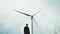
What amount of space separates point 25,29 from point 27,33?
0.83 m

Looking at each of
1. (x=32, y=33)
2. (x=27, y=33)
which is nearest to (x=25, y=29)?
(x=27, y=33)

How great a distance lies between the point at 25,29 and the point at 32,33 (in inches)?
125

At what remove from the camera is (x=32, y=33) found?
37.2 metres

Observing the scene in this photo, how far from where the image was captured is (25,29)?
34500mm

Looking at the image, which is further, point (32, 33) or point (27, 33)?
point (32, 33)

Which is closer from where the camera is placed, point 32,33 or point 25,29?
point 25,29

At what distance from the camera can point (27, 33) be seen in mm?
34562

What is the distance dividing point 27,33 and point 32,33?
2.83 metres

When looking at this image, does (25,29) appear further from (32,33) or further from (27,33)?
(32,33)
